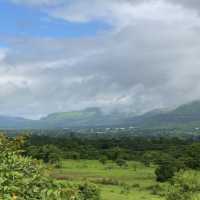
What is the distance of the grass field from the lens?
65.9 meters

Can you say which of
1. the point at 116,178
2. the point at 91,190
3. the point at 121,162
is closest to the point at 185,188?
the point at 91,190

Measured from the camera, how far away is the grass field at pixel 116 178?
6594 centimetres

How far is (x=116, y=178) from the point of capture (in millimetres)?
86938

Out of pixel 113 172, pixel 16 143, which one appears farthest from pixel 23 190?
pixel 113 172

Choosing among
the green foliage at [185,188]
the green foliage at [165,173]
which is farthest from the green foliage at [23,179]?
the green foliage at [165,173]

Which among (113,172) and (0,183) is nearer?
(0,183)

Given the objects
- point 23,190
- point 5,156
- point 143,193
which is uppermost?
point 5,156

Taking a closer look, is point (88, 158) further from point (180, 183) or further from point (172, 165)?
point (180, 183)

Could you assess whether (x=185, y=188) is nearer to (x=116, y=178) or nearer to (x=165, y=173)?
(x=165, y=173)

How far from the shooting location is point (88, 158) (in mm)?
122312

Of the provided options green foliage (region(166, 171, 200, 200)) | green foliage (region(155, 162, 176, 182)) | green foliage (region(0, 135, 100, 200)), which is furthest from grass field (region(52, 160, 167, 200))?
green foliage (region(0, 135, 100, 200))

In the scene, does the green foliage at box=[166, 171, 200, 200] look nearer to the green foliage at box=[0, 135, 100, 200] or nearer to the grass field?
the grass field

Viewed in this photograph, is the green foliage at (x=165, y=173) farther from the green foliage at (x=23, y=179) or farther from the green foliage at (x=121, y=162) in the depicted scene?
the green foliage at (x=23, y=179)

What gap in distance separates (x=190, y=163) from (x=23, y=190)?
94796 mm
